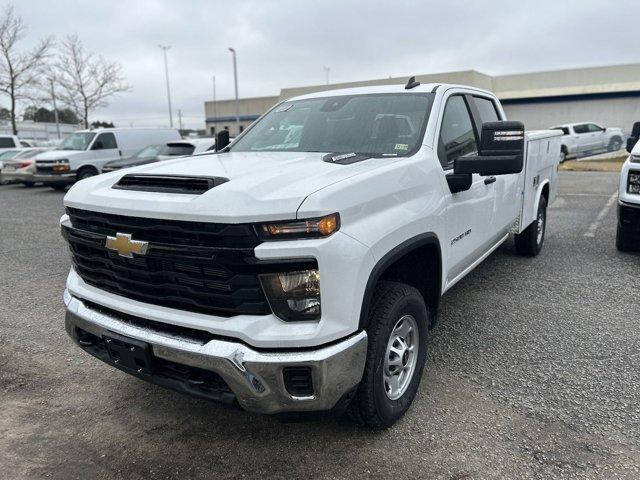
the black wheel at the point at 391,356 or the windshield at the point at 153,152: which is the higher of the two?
the windshield at the point at 153,152

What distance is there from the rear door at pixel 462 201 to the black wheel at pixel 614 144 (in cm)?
2342

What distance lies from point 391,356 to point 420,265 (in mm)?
652

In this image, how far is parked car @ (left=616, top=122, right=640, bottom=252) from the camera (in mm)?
5988

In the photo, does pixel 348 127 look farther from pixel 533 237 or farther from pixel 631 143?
pixel 631 143

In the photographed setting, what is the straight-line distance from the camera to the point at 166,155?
1358cm

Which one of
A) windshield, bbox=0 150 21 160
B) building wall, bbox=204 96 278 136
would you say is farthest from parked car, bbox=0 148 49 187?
building wall, bbox=204 96 278 136

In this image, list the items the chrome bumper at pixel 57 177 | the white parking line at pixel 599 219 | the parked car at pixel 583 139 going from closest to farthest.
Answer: the white parking line at pixel 599 219 → the chrome bumper at pixel 57 177 → the parked car at pixel 583 139

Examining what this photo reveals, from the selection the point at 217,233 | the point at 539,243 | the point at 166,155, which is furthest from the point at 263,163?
the point at 166,155

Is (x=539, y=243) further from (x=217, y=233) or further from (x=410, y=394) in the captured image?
(x=217, y=233)

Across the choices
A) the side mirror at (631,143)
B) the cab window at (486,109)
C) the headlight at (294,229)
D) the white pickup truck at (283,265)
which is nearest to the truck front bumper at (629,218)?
the side mirror at (631,143)

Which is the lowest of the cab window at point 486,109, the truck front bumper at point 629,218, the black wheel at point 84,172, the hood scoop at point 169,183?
the black wheel at point 84,172

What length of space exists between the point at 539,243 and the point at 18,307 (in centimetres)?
595

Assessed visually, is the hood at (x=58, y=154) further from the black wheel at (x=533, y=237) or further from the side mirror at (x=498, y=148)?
the side mirror at (x=498, y=148)

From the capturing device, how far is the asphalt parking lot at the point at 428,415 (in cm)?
260
